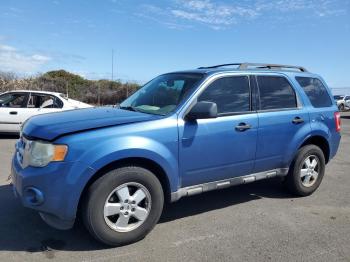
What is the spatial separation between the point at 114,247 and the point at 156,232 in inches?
23.1

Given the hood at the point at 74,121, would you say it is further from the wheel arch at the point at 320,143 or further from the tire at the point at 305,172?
the wheel arch at the point at 320,143

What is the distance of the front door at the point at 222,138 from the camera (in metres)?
4.45

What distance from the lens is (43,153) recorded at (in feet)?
12.4

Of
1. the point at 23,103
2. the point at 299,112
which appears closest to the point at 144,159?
the point at 299,112

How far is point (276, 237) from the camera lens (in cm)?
436

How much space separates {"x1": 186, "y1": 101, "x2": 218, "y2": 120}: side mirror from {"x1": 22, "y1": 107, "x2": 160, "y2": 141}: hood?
1.39ft

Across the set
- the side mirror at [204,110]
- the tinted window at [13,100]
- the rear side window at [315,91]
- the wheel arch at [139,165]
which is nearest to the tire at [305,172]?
the rear side window at [315,91]

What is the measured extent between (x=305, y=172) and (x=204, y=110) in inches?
94.6

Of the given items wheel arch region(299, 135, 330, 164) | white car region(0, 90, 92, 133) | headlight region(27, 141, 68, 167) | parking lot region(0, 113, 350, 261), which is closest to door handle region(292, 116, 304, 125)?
wheel arch region(299, 135, 330, 164)

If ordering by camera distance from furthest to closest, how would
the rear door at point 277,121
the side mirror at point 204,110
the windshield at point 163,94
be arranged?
→ the rear door at point 277,121 → the windshield at point 163,94 → the side mirror at point 204,110

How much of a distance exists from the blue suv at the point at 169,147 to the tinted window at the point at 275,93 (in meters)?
0.02

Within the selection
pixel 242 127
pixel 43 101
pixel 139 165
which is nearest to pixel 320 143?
pixel 242 127

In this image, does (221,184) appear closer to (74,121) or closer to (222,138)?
(222,138)

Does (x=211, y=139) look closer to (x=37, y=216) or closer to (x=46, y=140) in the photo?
(x=46, y=140)
